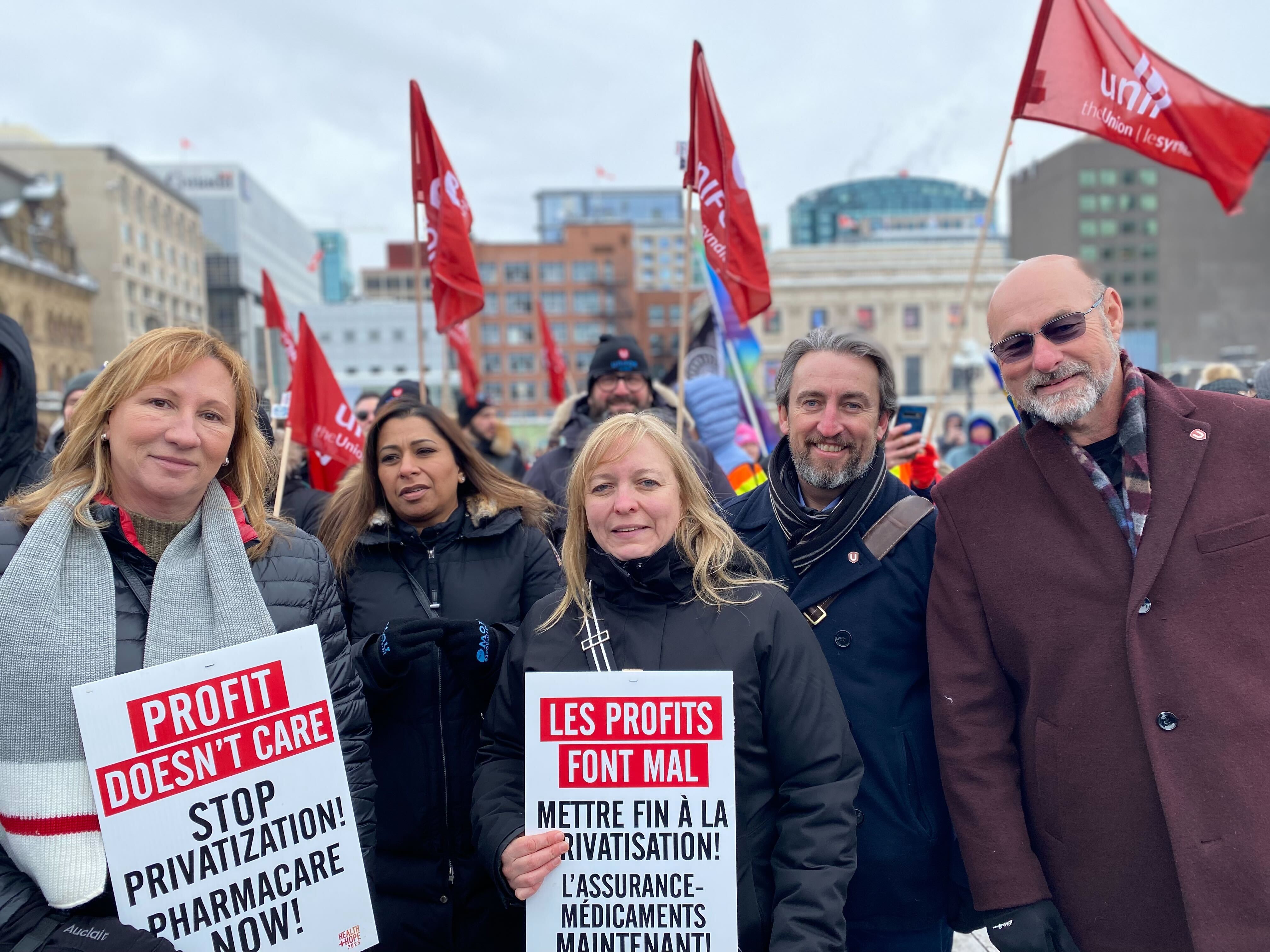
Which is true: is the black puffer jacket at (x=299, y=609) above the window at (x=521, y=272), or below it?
below

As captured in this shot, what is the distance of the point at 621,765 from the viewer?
2.08 meters

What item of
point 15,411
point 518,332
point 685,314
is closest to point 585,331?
point 518,332

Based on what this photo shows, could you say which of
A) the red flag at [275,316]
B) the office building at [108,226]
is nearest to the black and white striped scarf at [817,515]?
the red flag at [275,316]

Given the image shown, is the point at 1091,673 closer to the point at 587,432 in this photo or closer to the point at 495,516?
the point at 495,516

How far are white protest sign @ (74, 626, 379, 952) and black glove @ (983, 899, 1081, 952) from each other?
1.49 m

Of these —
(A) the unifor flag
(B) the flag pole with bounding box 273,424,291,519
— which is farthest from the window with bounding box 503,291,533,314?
(A) the unifor flag

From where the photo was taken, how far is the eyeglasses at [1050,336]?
2.27 metres

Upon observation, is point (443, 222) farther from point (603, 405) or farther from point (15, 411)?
point (15, 411)

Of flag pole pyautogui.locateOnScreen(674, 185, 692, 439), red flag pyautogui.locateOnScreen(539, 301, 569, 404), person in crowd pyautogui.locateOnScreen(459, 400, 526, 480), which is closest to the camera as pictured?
flag pole pyautogui.locateOnScreen(674, 185, 692, 439)

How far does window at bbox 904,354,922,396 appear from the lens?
69.4 meters

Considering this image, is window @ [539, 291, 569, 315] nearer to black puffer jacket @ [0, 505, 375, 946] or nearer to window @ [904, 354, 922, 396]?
window @ [904, 354, 922, 396]

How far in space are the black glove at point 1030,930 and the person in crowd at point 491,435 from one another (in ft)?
21.8

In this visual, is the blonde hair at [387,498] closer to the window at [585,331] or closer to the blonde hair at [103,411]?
the blonde hair at [103,411]

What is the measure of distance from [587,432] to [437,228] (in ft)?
4.81
